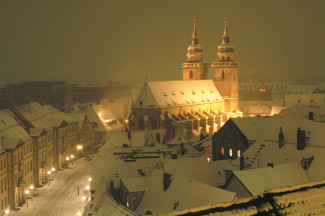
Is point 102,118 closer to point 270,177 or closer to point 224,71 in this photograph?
point 224,71

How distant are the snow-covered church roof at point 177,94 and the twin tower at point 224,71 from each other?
2751 mm

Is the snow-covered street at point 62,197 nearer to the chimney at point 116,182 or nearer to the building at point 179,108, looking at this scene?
the chimney at point 116,182

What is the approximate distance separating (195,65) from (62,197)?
59.7m

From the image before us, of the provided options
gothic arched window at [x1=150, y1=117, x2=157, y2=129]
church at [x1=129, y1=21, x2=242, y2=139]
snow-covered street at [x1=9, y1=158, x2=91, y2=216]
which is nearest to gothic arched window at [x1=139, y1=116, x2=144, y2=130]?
church at [x1=129, y1=21, x2=242, y2=139]

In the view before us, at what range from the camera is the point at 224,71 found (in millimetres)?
109562

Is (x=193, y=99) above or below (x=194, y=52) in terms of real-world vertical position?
below

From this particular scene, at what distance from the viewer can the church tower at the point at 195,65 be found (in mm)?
111387

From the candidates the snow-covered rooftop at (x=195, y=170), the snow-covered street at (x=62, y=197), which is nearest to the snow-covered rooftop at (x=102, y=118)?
the snow-covered street at (x=62, y=197)


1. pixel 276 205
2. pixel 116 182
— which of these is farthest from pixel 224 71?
pixel 276 205

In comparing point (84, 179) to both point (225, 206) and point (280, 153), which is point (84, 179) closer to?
point (280, 153)

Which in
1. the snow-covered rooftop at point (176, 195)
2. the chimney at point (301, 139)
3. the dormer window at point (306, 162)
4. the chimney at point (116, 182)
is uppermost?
the chimney at point (301, 139)

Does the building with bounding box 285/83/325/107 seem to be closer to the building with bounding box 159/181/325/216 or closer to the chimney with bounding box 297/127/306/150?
the chimney with bounding box 297/127/306/150

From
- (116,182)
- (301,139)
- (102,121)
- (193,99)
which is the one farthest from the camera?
(193,99)

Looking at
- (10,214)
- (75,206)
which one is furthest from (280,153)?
(10,214)
